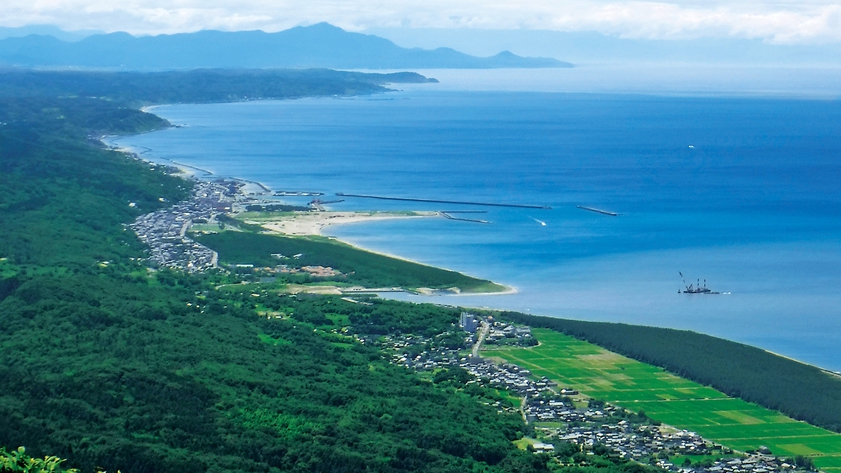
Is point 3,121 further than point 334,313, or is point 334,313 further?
point 3,121

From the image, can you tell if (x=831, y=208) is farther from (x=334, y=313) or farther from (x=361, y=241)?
(x=334, y=313)

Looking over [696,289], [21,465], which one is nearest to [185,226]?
[696,289]

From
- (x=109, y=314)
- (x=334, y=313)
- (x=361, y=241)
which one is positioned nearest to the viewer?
(x=109, y=314)

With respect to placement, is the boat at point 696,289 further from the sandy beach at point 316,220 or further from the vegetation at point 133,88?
the vegetation at point 133,88

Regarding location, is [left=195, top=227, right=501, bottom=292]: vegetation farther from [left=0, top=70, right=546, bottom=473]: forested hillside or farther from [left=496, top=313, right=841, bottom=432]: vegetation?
[left=496, top=313, right=841, bottom=432]: vegetation

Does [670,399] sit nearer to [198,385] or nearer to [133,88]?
[198,385]

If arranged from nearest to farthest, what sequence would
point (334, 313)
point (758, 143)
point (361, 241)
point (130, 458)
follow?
point (130, 458) < point (334, 313) < point (361, 241) < point (758, 143)

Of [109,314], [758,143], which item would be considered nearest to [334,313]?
[109,314]
